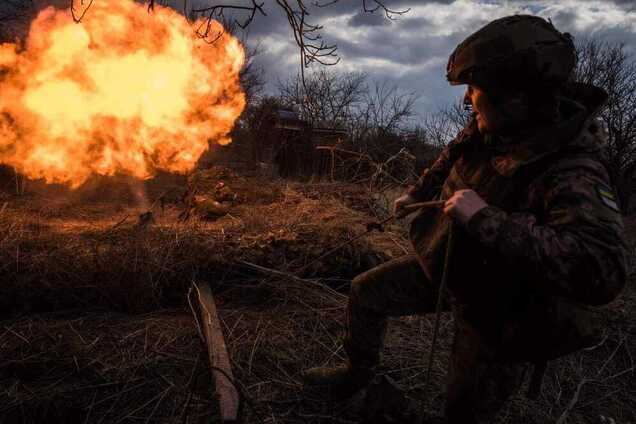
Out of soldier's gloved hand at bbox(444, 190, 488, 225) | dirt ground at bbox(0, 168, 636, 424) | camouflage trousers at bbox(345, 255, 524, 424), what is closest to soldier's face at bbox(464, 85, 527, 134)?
soldier's gloved hand at bbox(444, 190, 488, 225)

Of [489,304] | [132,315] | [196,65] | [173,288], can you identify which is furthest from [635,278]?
[196,65]

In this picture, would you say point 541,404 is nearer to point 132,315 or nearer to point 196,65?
point 132,315

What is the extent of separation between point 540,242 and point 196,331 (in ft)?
9.56

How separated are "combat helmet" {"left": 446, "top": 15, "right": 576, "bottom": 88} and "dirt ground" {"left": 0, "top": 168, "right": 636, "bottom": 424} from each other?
69.8 inches

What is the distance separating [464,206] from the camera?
1.70 m

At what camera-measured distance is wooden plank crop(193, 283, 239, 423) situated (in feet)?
7.53

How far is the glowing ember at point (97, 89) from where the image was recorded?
25.5ft

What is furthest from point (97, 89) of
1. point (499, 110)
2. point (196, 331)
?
point (499, 110)

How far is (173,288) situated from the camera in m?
4.11

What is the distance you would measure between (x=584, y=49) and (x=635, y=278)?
17934mm

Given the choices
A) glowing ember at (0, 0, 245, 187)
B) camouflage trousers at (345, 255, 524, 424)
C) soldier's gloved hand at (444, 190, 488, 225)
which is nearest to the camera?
soldier's gloved hand at (444, 190, 488, 225)

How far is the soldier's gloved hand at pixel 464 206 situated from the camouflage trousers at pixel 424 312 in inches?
26.7

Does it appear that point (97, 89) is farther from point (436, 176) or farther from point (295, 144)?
point (295, 144)

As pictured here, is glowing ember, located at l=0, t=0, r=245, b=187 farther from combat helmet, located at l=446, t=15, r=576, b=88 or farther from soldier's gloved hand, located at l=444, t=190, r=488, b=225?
soldier's gloved hand, located at l=444, t=190, r=488, b=225
